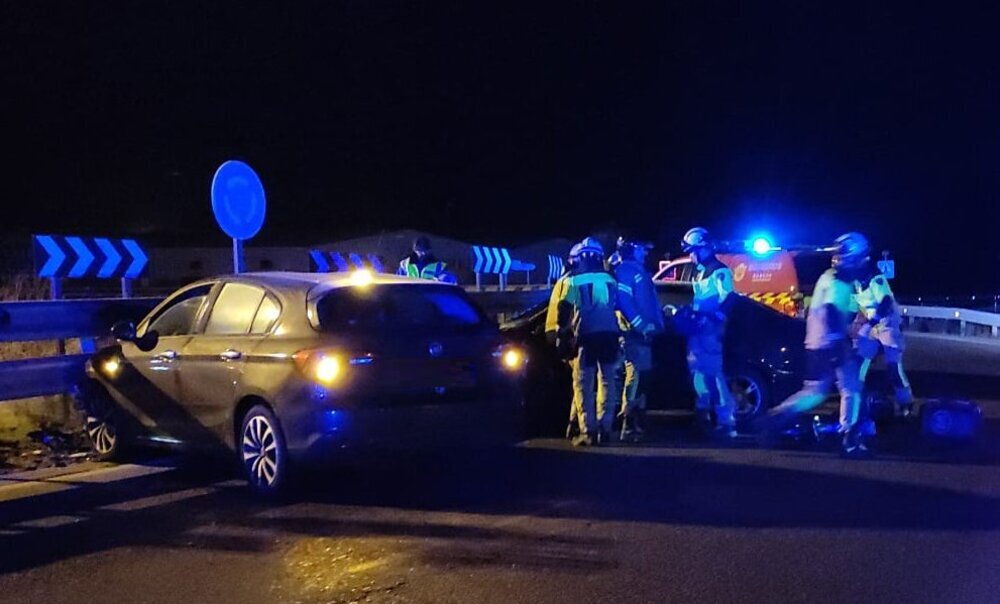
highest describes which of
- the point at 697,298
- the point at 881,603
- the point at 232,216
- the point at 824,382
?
the point at 232,216

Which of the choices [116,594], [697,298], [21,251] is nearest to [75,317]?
[116,594]

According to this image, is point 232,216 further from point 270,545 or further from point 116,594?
point 116,594

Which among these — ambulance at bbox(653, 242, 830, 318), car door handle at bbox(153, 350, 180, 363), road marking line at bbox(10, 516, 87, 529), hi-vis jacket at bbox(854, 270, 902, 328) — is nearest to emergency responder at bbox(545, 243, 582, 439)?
hi-vis jacket at bbox(854, 270, 902, 328)

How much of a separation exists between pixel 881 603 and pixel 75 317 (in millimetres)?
7086

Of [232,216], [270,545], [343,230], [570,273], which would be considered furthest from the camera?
[343,230]

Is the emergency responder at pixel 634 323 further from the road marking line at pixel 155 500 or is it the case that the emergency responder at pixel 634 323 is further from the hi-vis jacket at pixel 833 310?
the road marking line at pixel 155 500

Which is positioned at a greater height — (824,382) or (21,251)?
(21,251)

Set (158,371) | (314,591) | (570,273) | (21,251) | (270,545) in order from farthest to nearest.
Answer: (21,251) → (570,273) → (158,371) → (270,545) → (314,591)

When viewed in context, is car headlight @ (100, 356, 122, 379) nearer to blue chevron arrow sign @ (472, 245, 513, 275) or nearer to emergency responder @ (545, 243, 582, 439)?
emergency responder @ (545, 243, 582, 439)

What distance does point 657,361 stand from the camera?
10.9m

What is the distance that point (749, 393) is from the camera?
34.5ft

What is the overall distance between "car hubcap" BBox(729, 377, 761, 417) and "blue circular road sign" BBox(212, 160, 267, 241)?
16.2 feet

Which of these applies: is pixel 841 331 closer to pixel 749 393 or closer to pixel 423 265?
pixel 749 393

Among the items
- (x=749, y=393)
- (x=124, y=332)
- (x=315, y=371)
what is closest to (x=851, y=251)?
(x=749, y=393)
